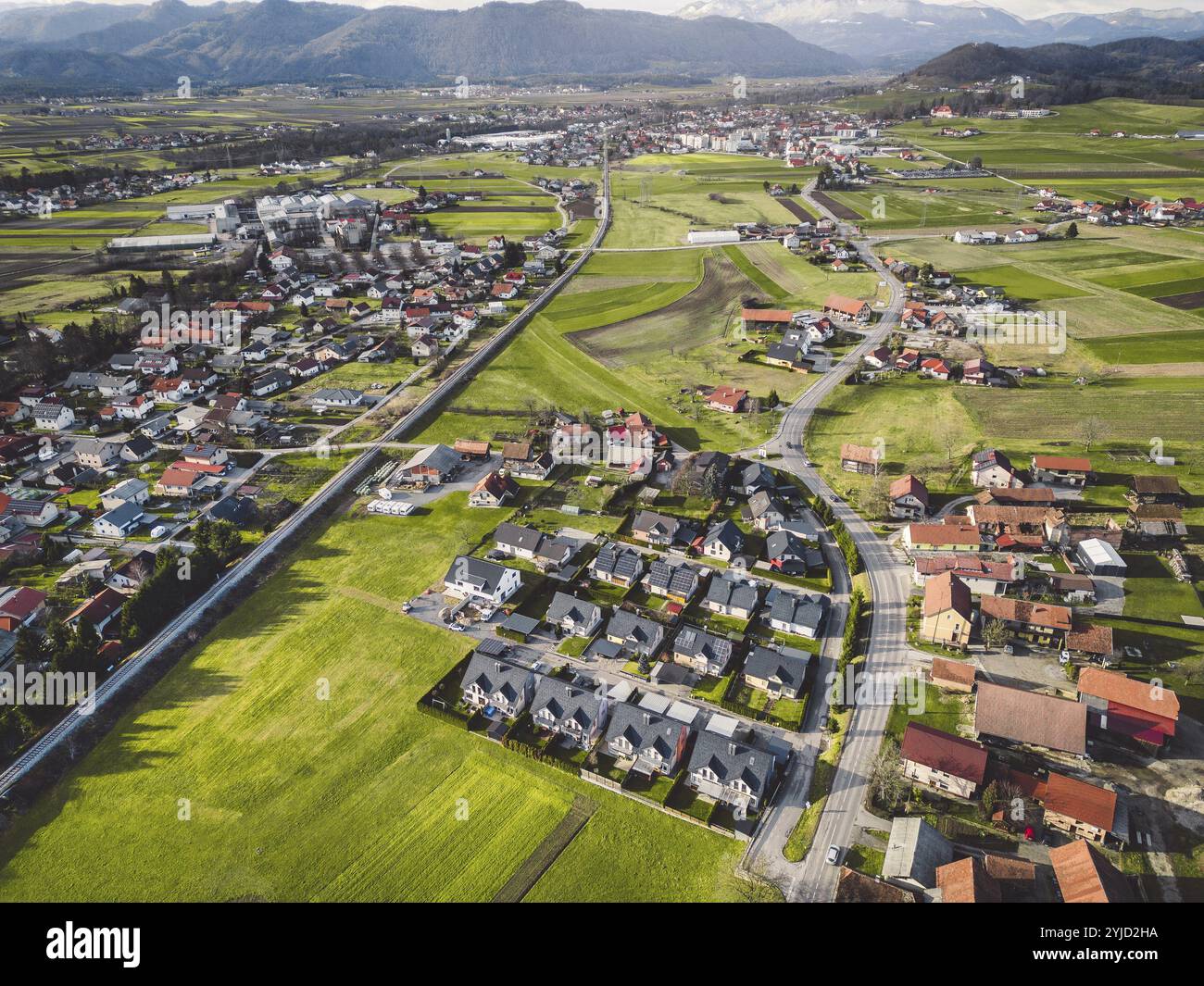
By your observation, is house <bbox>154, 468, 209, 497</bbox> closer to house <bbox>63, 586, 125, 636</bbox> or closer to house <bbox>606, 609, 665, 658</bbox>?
house <bbox>63, 586, 125, 636</bbox>

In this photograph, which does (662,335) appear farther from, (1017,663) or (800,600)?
(1017,663)

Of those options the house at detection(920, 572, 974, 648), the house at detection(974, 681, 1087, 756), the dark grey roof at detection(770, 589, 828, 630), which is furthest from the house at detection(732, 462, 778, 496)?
the house at detection(974, 681, 1087, 756)

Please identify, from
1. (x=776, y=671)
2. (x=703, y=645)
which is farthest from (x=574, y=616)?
(x=776, y=671)

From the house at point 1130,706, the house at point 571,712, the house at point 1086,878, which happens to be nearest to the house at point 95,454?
the house at point 571,712

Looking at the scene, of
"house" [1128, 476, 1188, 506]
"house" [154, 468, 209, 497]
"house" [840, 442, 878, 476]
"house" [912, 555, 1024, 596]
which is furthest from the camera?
"house" [840, 442, 878, 476]

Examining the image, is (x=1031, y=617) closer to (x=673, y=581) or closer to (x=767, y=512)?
(x=767, y=512)

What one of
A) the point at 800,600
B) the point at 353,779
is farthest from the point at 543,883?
the point at 800,600
